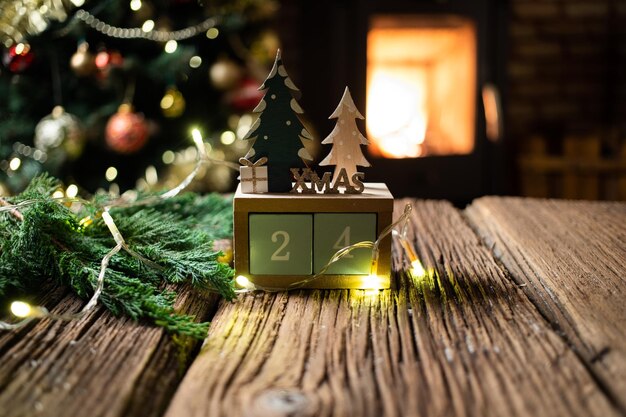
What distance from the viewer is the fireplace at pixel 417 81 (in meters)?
2.55

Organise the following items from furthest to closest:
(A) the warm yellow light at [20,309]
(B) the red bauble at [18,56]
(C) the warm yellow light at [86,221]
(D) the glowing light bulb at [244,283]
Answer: (B) the red bauble at [18,56]
(C) the warm yellow light at [86,221]
(D) the glowing light bulb at [244,283]
(A) the warm yellow light at [20,309]

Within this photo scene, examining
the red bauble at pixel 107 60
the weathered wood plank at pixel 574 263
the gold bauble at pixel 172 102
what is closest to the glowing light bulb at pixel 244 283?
Result: the weathered wood plank at pixel 574 263

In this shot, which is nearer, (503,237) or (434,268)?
(434,268)

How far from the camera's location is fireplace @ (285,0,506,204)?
2.55 metres

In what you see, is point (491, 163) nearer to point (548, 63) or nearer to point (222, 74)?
point (548, 63)

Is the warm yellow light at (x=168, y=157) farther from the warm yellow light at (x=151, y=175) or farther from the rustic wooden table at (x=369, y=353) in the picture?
the rustic wooden table at (x=369, y=353)

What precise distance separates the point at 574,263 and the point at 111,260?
0.64 metres

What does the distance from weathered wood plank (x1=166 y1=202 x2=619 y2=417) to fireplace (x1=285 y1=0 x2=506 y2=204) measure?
177 centimetres

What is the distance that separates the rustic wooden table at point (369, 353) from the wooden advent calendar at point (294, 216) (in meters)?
0.04

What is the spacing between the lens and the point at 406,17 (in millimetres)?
2588

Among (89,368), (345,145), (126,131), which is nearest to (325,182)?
(345,145)

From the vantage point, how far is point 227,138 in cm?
230

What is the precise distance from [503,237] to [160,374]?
66 cm

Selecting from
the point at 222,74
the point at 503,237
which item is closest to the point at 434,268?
the point at 503,237
